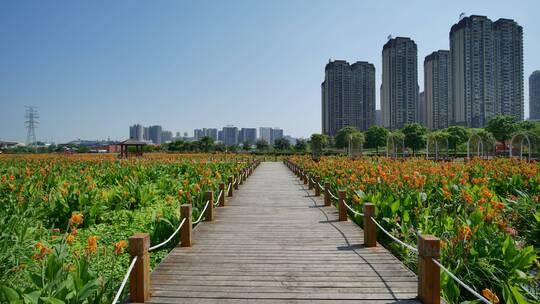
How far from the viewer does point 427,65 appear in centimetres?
9419

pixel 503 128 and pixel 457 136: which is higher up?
pixel 503 128

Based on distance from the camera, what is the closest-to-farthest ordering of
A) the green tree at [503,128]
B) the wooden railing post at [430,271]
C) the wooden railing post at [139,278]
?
the wooden railing post at [430,271] → the wooden railing post at [139,278] → the green tree at [503,128]

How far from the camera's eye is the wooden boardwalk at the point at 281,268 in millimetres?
3873

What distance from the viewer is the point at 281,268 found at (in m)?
4.76

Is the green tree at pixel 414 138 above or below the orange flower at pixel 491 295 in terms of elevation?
above

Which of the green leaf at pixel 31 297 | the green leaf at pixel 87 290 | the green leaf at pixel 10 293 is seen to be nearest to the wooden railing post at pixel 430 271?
the green leaf at pixel 87 290

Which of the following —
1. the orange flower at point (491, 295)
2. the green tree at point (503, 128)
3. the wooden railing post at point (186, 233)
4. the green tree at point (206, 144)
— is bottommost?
the wooden railing post at point (186, 233)

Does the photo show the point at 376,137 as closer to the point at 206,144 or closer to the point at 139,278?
the point at 206,144

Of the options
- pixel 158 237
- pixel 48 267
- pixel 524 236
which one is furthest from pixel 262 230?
pixel 524 236

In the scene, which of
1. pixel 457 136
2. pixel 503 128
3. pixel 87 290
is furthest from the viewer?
pixel 457 136

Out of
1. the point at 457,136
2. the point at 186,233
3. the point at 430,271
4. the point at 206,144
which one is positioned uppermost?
the point at 457,136

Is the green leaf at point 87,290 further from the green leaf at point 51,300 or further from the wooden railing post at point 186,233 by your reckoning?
the wooden railing post at point 186,233

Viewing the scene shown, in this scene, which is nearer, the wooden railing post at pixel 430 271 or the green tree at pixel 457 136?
the wooden railing post at pixel 430 271

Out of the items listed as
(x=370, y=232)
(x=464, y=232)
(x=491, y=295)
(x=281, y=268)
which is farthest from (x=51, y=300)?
(x=370, y=232)
